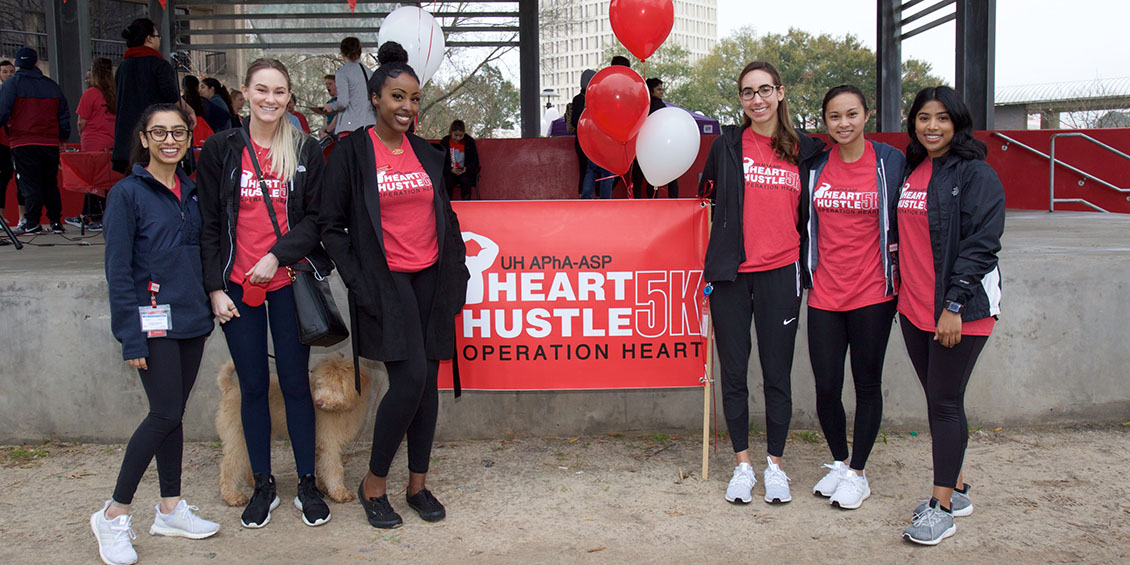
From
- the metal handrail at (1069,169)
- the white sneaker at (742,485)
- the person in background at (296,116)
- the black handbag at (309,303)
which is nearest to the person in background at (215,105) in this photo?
the person in background at (296,116)

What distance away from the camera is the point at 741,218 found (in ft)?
12.6

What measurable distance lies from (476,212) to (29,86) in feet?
19.7

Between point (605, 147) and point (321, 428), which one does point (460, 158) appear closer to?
point (605, 147)

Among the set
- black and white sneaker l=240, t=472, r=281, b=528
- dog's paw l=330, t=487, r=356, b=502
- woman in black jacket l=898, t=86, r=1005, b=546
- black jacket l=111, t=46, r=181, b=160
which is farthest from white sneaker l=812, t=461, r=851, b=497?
black jacket l=111, t=46, r=181, b=160

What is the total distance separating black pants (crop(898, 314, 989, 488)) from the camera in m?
3.39

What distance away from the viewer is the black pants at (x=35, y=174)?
8250 mm

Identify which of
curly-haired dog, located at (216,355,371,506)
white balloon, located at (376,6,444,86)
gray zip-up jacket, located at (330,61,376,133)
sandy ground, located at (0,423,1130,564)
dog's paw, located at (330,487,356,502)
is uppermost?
white balloon, located at (376,6,444,86)

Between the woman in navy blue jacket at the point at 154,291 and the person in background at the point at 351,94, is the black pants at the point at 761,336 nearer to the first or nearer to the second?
the woman in navy blue jacket at the point at 154,291

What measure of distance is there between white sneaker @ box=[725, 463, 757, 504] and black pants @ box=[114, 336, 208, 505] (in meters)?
2.40

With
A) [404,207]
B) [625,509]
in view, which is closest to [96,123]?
A: [404,207]

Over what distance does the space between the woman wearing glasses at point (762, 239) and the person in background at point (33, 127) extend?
7074 millimetres

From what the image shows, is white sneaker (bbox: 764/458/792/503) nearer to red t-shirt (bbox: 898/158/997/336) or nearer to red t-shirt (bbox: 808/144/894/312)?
red t-shirt (bbox: 808/144/894/312)

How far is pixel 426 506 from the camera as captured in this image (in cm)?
379

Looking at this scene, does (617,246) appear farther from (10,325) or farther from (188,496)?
(10,325)
